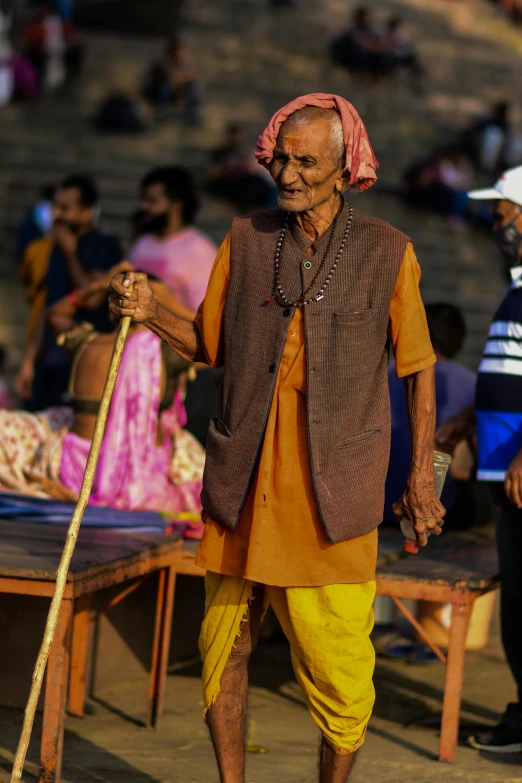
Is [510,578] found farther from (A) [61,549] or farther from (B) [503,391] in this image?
(A) [61,549]

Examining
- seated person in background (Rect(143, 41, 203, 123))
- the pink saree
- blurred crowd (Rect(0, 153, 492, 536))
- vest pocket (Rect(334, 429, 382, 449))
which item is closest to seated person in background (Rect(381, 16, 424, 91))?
seated person in background (Rect(143, 41, 203, 123))

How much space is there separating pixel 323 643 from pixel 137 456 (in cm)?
260

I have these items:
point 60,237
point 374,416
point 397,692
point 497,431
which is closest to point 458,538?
point 397,692

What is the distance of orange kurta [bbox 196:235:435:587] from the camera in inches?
137

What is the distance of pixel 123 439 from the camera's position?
598cm

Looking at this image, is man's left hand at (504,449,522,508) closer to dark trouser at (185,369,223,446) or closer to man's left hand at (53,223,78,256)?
dark trouser at (185,369,223,446)

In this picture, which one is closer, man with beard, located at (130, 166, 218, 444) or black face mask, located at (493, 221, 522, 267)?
black face mask, located at (493, 221, 522, 267)

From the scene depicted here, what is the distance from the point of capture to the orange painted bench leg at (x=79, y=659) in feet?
16.7

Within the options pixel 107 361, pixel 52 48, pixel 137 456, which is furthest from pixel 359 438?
pixel 52 48

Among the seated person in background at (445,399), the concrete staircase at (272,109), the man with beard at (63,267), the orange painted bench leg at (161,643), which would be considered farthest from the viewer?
the concrete staircase at (272,109)

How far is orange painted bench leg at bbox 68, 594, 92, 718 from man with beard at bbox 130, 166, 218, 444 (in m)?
2.29

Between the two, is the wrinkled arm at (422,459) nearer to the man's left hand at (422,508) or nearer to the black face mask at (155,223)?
the man's left hand at (422,508)

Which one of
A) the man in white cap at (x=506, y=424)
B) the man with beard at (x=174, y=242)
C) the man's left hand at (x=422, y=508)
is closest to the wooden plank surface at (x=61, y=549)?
the man's left hand at (x=422, y=508)

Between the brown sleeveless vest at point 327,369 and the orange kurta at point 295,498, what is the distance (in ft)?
0.12
